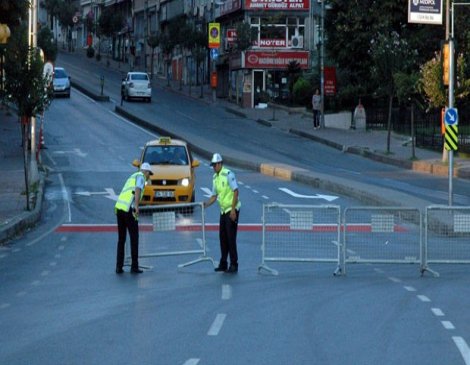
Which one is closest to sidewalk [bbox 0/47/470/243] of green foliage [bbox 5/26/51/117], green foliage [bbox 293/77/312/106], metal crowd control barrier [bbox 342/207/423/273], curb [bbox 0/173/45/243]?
curb [bbox 0/173/45/243]

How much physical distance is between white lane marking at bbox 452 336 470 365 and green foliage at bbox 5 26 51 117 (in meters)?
18.8

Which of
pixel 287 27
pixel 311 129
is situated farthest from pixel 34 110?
pixel 287 27

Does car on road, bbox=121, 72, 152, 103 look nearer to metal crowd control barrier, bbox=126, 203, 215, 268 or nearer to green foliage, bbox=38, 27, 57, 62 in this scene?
green foliage, bbox=38, 27, 57, 62

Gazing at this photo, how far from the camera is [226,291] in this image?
17.4 metres

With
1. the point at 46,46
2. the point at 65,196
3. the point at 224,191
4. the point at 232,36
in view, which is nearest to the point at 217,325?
the point at 224,191

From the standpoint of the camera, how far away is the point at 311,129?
65125mm

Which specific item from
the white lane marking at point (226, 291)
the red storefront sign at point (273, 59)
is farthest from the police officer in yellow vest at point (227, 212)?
the red storefront sign at point (273, 59)

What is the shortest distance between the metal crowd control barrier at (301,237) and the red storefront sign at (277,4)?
212ft

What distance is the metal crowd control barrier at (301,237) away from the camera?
2019 centimetres

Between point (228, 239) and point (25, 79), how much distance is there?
493 inches

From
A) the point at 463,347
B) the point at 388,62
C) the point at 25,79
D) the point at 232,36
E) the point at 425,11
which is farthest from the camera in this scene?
the point at 232,36

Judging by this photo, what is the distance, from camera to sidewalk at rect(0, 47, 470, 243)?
29500 mm

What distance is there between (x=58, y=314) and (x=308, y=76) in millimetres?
65434

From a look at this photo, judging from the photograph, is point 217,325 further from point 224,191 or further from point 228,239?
point 224,191
